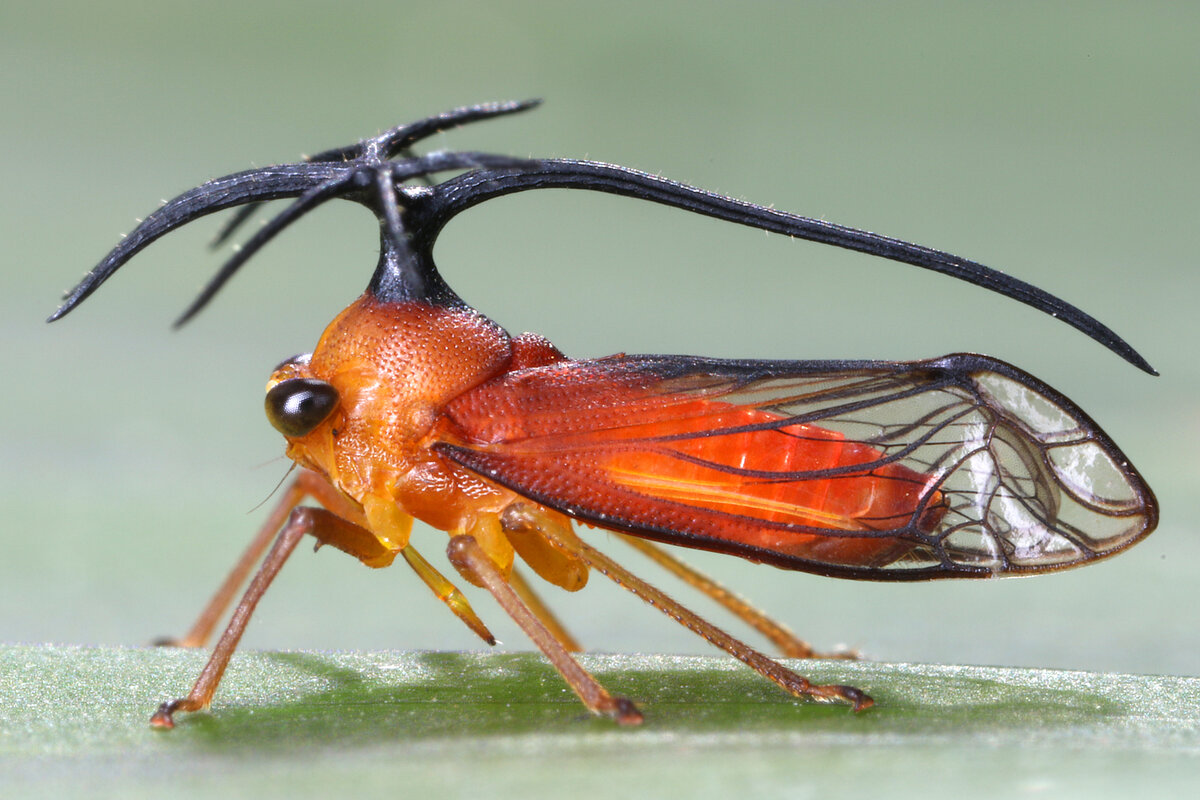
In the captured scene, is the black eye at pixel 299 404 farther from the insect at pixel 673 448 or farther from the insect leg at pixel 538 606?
the insect leg at pixel 538 606

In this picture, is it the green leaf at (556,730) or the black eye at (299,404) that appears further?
the black eye at (299,404)

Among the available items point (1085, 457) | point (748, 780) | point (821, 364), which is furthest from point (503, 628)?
point (748, 780)

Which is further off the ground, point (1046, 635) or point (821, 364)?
point (821, 364)

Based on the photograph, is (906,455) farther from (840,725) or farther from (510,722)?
(510,722)

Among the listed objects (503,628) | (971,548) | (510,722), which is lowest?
(503,628)

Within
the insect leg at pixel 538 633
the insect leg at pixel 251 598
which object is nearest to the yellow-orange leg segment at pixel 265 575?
the insect leg at pixel 251 598

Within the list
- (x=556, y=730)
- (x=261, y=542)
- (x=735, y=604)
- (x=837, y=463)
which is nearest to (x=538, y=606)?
(x=735, y=604)
